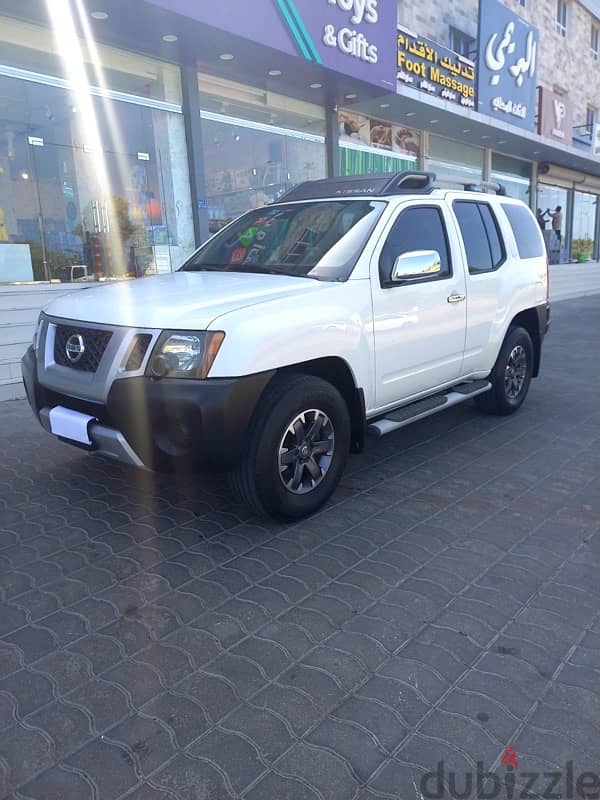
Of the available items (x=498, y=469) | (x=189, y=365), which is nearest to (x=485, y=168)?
(x=498, y=469)

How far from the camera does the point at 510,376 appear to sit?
18.5ft

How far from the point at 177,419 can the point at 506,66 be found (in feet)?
52.4

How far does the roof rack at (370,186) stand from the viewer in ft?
14.2

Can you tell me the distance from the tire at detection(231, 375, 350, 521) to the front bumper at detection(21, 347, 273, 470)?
0.42 feet

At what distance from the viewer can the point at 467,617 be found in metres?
2.60

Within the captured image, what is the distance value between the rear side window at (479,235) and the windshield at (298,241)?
3.66 ft

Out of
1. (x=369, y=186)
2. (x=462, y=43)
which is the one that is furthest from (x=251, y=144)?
(x=462, y=43)

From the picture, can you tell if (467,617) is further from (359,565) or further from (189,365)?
(189,365)

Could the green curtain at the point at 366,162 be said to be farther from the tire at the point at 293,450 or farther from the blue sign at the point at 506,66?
the tire at the point at 293,450

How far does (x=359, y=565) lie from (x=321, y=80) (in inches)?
370

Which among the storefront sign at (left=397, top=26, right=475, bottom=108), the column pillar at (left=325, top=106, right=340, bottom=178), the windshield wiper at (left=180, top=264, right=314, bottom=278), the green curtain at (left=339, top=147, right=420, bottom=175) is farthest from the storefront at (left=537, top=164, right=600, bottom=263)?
the windshield wiper at (left=180, top=264, right=314, bottom=278)

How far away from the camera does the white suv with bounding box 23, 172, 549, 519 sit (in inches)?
117

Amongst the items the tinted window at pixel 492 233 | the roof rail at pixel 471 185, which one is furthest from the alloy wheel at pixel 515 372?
the roof rail at pixel 471 185
